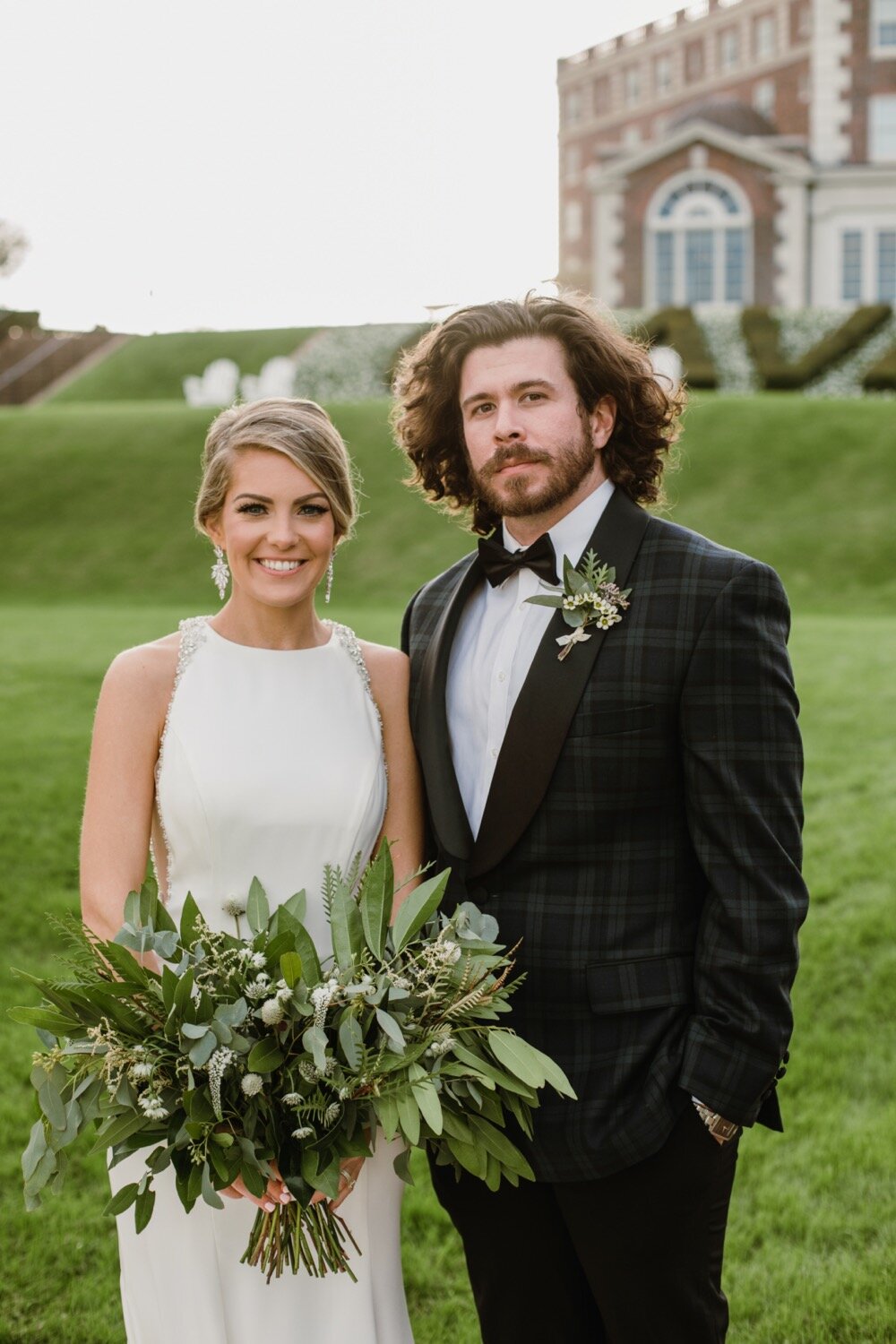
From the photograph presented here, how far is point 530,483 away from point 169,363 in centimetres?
3424

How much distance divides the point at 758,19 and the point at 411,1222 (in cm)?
5083

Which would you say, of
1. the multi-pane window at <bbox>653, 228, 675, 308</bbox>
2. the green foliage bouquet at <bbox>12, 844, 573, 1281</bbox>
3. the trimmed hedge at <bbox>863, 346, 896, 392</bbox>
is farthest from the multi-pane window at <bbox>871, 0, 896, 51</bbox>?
the green foliage bouquet at <bbox>12, 844, 573, 1281</bbox>

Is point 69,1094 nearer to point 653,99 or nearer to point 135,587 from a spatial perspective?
point 135,587

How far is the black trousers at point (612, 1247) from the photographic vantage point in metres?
3.00

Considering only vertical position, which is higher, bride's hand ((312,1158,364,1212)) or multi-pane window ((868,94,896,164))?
multi-pane window ((868,94,896,164))

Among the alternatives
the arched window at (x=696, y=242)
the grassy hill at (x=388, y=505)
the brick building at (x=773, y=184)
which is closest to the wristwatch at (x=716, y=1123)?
the grassy hill at (x=388, y=505)

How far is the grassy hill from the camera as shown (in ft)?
61.5

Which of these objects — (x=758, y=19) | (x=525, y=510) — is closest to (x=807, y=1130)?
(x=525, y=510)

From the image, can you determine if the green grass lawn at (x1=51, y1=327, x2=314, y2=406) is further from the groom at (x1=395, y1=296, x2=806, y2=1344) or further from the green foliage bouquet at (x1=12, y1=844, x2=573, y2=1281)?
the green foliage bouquet at (x1=12, y1=844, x2=573, y2=1281)

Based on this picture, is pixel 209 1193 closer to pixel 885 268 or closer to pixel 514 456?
pixel 514 456

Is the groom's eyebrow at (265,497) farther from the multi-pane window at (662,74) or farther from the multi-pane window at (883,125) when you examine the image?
the multi-pane window at (662,74)

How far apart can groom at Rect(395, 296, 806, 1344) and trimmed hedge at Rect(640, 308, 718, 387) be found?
25.7m

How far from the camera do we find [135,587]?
19.6 meters

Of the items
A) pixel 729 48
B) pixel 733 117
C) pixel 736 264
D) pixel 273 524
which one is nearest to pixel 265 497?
pixel 273 524
